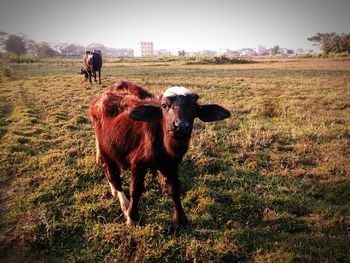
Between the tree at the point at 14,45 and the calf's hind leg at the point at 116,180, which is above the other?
the tree at the point at 14,45

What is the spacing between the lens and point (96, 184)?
15.9 feet

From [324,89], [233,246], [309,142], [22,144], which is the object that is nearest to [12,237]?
[233,246]

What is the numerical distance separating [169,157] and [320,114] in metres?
7.17

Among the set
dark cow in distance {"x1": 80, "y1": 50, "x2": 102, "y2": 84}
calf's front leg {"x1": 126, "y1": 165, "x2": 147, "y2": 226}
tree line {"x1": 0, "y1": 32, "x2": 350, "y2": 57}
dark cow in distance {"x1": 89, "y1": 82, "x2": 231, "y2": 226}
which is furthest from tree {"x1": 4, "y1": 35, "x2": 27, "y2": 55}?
calf's front leg {"x1": 126, "y1": 165, "x2": 147, "y2": 226}

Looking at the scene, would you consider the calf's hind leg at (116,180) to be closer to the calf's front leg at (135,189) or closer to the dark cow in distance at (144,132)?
the dark cow in distance at (144,132)

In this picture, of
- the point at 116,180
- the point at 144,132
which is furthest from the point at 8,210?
the point at 144,132

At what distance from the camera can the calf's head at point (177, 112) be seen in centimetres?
294

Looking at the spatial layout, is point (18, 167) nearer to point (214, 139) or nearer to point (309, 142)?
point (214, 139)

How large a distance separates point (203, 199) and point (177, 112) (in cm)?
174

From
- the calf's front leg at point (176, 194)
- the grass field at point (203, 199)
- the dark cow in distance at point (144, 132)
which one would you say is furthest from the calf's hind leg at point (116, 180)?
the calf's front leg at point (176, 194)

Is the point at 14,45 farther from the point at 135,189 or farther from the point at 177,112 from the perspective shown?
the point at 177,112

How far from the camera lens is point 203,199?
4238 mm

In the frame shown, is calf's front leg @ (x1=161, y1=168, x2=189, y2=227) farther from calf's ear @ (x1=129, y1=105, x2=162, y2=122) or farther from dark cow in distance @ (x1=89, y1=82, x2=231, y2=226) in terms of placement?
calf's ear @ (x1=129, y1=105, x2=162, y2=122)

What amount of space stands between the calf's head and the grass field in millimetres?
1369
